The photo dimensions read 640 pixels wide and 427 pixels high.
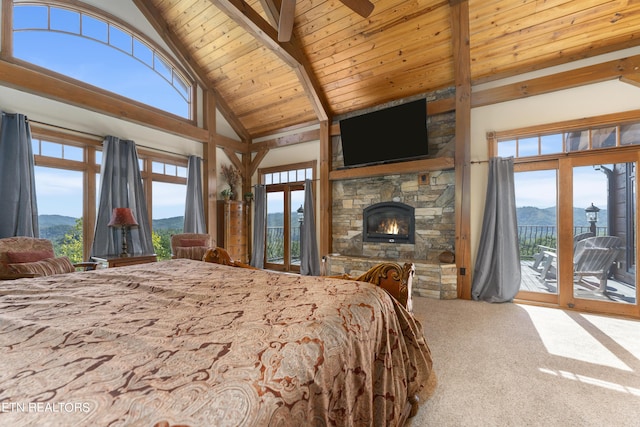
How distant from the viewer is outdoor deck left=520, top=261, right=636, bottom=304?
3.10m

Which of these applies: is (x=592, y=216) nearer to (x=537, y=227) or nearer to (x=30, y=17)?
(x=537, y=227)

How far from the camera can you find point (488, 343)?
2416mm

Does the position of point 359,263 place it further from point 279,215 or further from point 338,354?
point 338,354

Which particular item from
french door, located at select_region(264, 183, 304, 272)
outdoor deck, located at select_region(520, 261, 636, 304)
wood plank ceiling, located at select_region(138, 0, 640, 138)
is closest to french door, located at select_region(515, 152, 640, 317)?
outdoor deck, located at select_region(520, 261, 636, 304)

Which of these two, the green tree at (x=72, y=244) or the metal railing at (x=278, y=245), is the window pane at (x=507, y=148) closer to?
the metal railing at (x=278, y=245)

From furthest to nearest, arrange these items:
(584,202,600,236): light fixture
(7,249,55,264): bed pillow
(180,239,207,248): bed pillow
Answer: (180,239,207,248): bed pillow
(584,202,600,236): light fixture
(7,249,55,264): bed pillow

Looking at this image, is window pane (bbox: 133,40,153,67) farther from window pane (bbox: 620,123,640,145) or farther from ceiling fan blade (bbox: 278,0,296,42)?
window pane (bbox: 620,123,640,145)

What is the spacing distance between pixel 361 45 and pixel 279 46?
1213mm

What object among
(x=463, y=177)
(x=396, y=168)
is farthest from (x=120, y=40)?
(x=463, y=177)

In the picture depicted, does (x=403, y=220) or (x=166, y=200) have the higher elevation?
(x=166, y=200)

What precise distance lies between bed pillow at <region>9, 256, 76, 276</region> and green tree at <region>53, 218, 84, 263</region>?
1170 millimetres

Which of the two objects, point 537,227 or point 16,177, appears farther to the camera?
point 537,227

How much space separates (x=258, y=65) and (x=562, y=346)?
5565 mm

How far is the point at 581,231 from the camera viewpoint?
3338 millimetres
